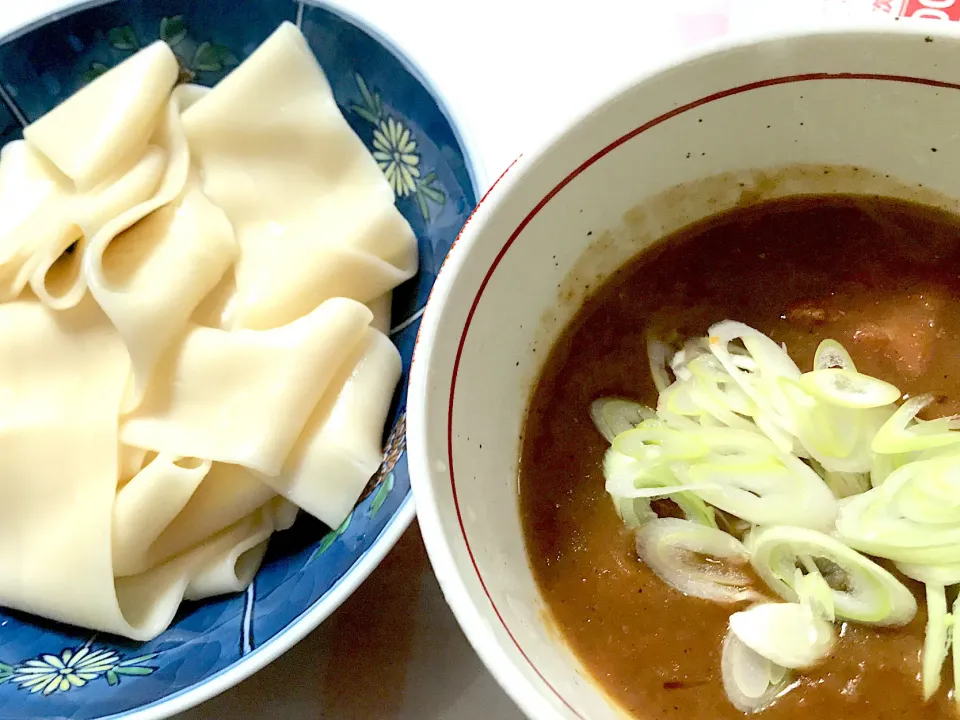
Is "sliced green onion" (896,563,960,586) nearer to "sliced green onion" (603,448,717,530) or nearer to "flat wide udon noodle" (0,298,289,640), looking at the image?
"sliced green onion" (603,448,717,530)

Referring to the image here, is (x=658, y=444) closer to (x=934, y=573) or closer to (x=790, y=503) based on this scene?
(x=790, y=503)

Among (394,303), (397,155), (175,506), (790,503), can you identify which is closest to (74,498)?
(175,506)

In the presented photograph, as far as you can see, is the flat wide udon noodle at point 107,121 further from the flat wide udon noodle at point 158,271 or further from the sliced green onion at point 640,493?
the sliced green onion at point 640,493

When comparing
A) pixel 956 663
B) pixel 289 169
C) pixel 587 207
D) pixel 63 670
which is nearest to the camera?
pixel 956 663

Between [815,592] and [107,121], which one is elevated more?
[107,121]

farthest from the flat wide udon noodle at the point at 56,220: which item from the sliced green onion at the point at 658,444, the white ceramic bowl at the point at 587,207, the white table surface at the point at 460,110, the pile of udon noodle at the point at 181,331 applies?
the sliced green onion at the point at 658,444

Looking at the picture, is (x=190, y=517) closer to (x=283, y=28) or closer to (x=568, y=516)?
(x=568, y=516)

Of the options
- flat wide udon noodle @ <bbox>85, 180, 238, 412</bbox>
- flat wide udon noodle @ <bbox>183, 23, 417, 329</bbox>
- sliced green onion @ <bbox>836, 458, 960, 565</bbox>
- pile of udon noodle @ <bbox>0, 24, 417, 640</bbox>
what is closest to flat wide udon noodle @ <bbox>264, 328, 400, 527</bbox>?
pile of udon noodle @ <bbox>0, 24, 417, 640</bbox>
